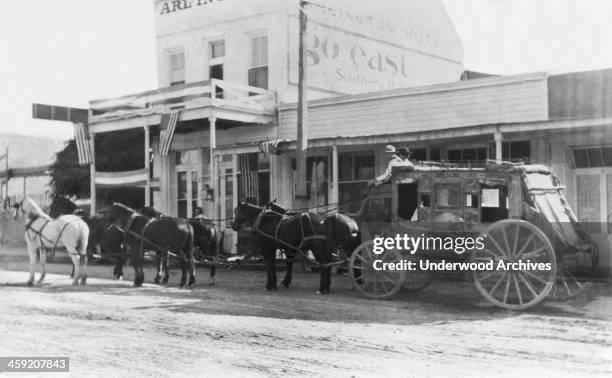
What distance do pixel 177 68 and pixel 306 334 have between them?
1494cm

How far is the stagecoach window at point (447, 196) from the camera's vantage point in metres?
10.1

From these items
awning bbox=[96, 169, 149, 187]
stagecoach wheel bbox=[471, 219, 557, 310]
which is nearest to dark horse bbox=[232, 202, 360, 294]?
stagecoach wheel bbox=[471, 219, 557, 310]

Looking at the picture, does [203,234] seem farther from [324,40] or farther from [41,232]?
[324,40]

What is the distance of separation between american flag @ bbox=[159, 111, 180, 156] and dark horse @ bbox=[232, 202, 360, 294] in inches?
215

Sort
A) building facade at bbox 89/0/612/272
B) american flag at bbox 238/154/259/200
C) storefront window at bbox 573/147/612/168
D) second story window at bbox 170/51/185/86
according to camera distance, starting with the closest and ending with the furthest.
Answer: storefront window at bbox 573/147/612/168
building facade at bbox 89/0/612/272
american flag at bbox 238/154/259/200
second story window at bbox 170/51/185/86

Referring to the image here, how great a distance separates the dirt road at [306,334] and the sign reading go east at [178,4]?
36.2ft

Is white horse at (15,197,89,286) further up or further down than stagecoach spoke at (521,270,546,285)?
further up

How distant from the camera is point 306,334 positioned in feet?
26.6

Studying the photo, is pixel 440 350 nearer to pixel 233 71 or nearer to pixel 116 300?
pixel 116 300

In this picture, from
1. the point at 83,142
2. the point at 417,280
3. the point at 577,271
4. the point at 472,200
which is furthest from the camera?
the point at 83,142

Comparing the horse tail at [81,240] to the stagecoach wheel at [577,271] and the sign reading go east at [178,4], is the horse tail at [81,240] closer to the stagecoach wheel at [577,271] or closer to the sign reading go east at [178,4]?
the stagecoach wheel at [577,271]

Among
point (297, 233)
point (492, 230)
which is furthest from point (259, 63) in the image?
point (492, 230)

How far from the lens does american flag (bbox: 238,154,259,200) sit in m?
18.7

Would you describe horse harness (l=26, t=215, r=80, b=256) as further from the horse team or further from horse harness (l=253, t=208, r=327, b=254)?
horse harness (l=253, t=208, r=327, b=254)
